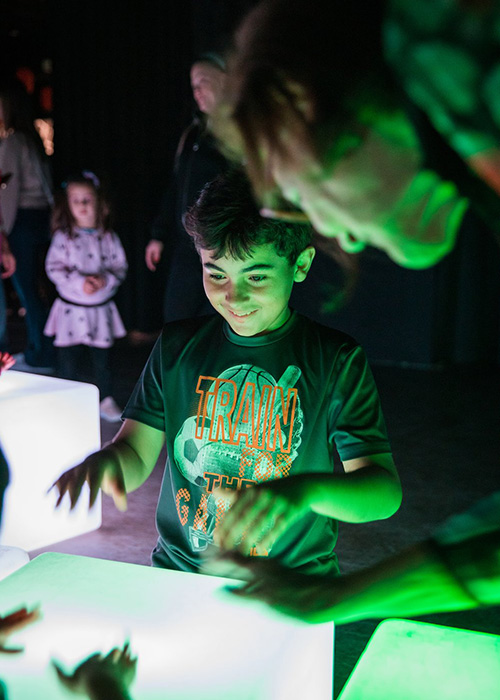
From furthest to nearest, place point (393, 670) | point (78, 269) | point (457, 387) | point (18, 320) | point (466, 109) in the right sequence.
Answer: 1. point (18, 320)
2. point (457, 387)
3. point (78, 269)
4. point (393, 670)
5. point (466, 109)

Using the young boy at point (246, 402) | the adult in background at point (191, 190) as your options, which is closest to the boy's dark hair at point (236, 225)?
the young boy at point (246, 402)

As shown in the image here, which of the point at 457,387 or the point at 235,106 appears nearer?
the point at 235,106

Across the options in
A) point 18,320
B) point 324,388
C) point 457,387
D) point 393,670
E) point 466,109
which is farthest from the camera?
point 18,320

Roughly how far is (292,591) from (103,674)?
0.31 m

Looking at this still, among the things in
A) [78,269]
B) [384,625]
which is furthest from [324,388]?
A: [78,269]

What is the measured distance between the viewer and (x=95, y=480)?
1.05m

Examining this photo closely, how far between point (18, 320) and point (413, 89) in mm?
6368

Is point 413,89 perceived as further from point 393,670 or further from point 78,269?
point 78,269

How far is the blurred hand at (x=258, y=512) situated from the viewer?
684 millimetres

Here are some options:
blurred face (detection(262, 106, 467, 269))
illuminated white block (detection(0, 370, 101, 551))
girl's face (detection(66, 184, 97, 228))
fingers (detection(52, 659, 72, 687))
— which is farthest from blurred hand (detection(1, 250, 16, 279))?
blurred face (detection(262, 106, 467, 269))

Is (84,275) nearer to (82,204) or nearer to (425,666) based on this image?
(82,204)

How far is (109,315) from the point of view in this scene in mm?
3430

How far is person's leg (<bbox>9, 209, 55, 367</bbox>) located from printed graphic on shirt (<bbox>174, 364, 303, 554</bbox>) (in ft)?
9.91

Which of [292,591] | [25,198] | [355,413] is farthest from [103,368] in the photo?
[292,591]
